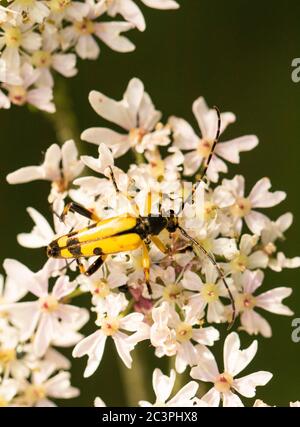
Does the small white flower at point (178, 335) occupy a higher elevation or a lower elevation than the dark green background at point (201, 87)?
lower

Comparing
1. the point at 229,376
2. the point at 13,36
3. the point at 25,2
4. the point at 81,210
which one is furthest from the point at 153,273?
the point at 25,2

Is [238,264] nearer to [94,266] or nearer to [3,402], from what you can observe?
[94,266]

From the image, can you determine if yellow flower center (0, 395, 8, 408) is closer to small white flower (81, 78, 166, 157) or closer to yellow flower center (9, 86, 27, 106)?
small white flower (81, 78, 166, 157)

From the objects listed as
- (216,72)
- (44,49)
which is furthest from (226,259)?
(216,72)

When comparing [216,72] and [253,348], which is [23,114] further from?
[253,348]

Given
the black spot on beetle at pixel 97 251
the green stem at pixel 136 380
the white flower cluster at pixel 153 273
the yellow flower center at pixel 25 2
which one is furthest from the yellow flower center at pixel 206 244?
the yellow flower center at pixel 25 2

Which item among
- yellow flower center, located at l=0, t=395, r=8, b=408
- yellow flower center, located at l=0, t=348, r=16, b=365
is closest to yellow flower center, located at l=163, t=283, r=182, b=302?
yellow flower center, located at l=0, t=348, r=16, b=365

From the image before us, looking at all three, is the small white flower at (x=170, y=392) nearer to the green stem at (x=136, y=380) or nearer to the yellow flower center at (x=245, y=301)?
the yellow flower center at (x=245, y=301)
